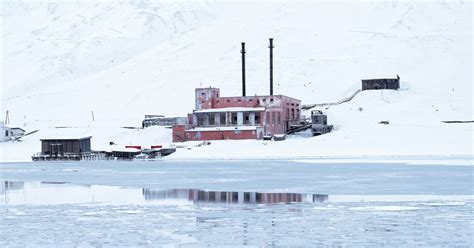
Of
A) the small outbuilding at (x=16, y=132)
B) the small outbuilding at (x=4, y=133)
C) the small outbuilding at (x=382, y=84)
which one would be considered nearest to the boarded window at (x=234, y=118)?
the small outbuilding at (x=4, y=133)

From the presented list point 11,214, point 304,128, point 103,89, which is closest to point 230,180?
point 11,214

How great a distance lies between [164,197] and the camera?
28.8 m

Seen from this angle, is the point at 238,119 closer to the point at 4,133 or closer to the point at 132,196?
the point at 4,133

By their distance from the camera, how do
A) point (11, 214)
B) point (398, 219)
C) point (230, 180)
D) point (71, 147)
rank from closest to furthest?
point (398, 219) < point (11, 214) < point (230, 180) < point (71, 147)

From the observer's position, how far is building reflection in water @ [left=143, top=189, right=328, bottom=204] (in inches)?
1059

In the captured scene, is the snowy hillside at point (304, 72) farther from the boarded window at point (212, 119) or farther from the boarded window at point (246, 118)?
the boarded window at point (212, 119)

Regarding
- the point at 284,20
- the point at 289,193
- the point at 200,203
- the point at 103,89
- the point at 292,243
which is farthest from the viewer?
the point at 284,20

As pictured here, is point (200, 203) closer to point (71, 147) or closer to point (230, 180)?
point (230, 180)

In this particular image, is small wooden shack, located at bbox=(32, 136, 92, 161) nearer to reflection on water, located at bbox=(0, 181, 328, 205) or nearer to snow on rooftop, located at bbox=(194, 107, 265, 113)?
snow on rooftop, located at bbox=(194, 107, 265, 113)

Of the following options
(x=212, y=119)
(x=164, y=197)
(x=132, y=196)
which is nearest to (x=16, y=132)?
(x=212, y=119)

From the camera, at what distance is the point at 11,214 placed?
2356 cm

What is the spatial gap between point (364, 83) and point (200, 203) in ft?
257

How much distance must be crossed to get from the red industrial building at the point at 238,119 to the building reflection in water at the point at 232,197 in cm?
4643

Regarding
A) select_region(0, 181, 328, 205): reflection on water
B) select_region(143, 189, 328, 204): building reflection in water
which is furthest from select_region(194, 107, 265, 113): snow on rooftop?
select_region(143, 189, 328, 204): building reflection in water
